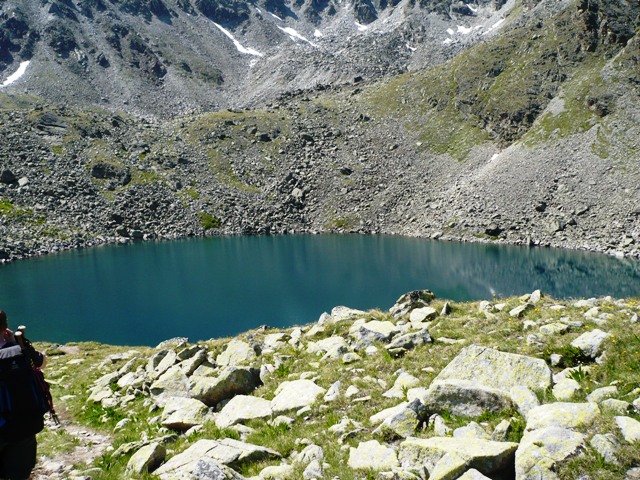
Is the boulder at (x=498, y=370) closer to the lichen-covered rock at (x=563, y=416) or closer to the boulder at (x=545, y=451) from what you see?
the lichen-covered rock at (x=563, y=416)

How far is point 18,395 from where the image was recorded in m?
6.79

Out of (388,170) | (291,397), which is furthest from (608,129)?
(291,397)

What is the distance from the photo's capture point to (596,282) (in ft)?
205

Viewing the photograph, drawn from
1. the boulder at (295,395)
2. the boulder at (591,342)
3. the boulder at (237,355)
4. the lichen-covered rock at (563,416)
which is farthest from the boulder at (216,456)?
the boulder at (591,342)

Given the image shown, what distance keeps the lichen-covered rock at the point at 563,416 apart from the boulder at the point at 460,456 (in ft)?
2.54

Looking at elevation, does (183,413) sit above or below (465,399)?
below

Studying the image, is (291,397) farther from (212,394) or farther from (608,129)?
(608,129)

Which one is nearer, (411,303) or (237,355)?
(237,355)

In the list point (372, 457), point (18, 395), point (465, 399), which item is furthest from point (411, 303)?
point (18, 395)

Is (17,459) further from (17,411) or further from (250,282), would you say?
(250,282)

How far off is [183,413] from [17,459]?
20.9 feet

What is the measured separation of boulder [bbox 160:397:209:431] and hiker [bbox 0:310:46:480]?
5565mm

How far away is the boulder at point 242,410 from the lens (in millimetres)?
12023

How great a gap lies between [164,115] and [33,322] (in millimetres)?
163481
